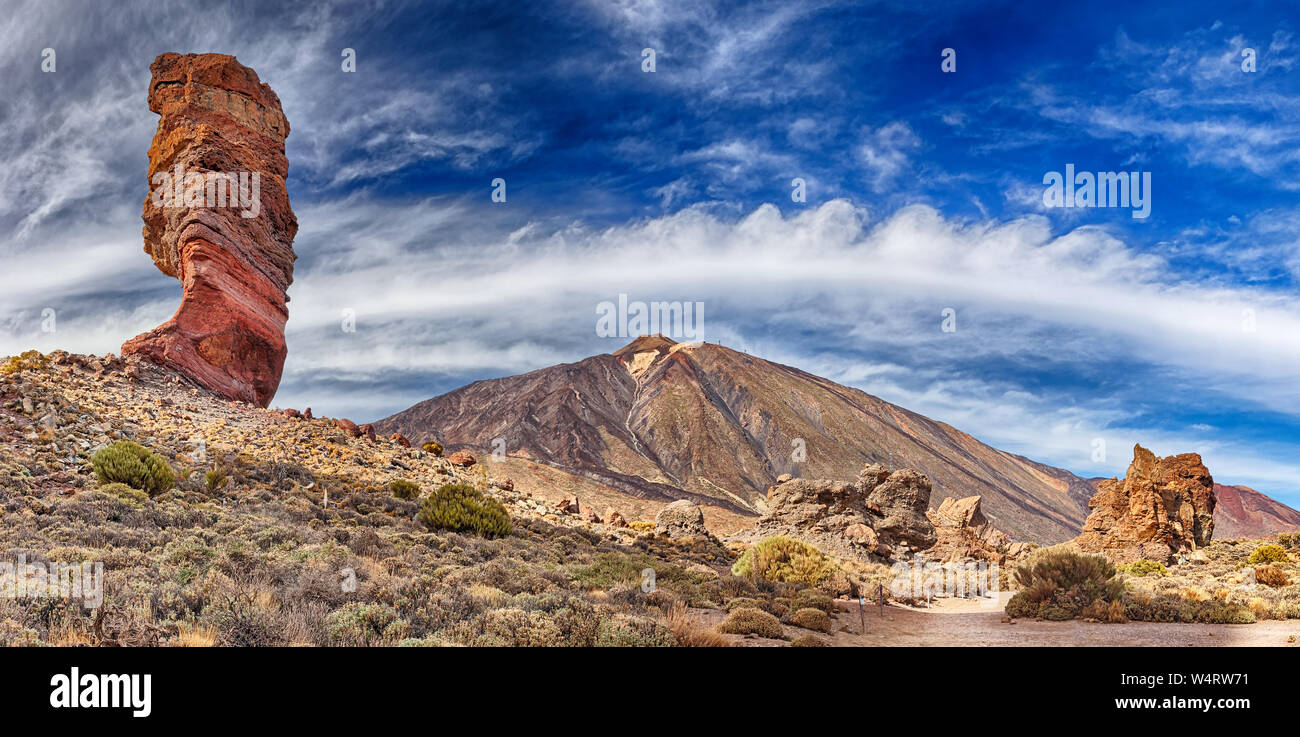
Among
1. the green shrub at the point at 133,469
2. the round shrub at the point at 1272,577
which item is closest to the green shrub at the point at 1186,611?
the round shrub at the point at 1272,577

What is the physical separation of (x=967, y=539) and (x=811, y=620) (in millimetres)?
20481

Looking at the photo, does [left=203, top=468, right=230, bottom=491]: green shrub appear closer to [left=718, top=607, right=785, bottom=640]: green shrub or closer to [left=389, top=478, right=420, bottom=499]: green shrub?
[left=389, top=478, right=420, bottom=499]: green shrub

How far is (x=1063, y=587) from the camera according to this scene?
44.5ft

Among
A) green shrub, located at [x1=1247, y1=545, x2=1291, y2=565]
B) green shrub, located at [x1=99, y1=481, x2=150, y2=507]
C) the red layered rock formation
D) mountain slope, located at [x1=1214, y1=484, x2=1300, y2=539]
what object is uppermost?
the red layered rock formation

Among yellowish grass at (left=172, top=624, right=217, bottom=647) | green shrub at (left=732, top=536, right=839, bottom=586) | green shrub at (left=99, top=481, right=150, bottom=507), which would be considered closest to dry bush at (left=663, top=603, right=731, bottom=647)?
yellowish grass at (left=172, top=624, right=217, bottom=647)

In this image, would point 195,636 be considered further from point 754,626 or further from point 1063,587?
point 1063,587

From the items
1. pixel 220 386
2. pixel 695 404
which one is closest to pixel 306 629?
pixel 220 386

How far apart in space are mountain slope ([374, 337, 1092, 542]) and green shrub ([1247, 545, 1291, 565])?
7057 centimetres

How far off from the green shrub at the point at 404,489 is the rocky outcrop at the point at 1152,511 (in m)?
27.6

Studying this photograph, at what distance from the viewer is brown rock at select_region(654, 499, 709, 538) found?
29266mm
